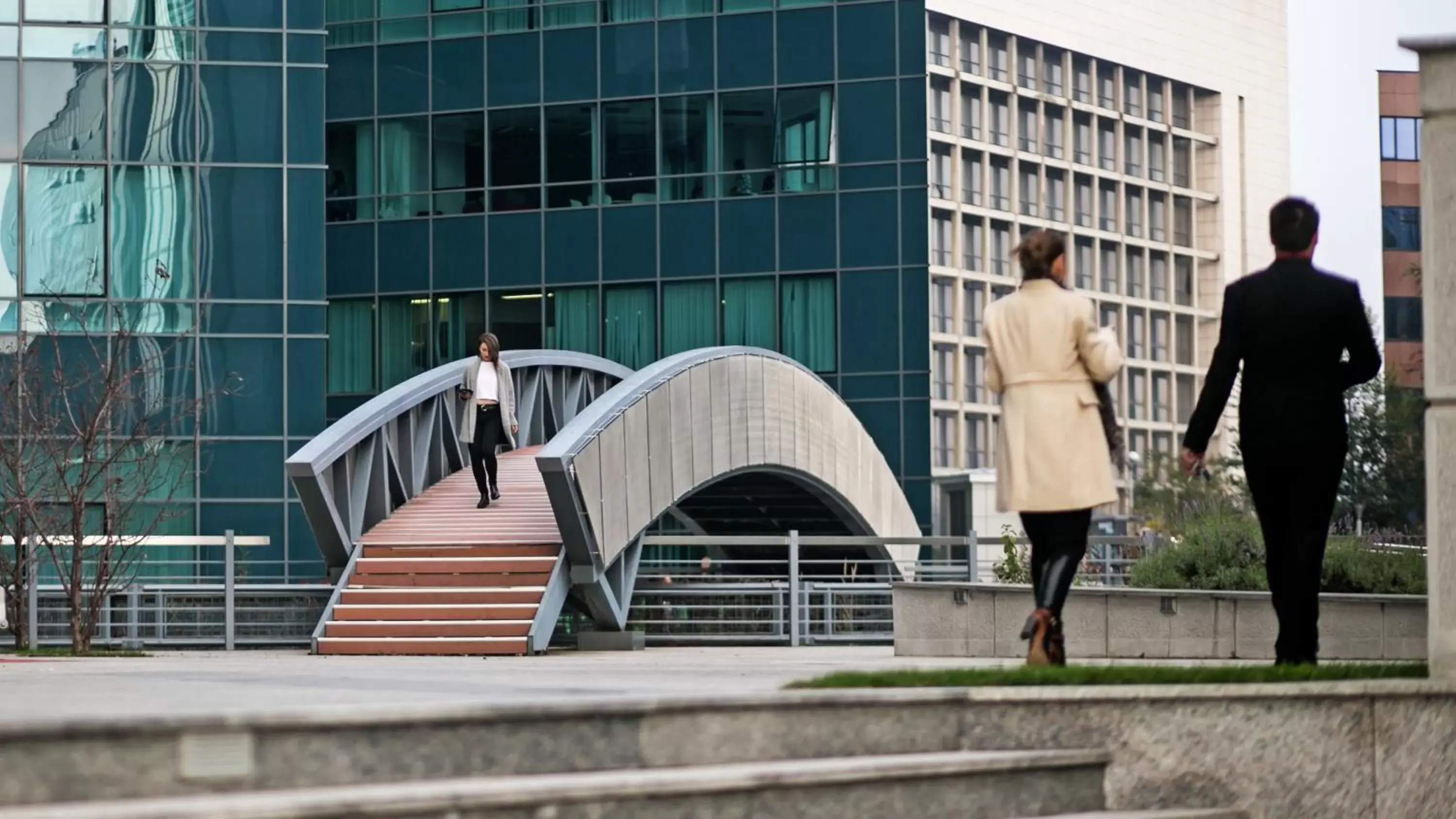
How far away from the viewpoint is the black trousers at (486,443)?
23781 mm

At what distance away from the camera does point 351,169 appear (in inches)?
2013

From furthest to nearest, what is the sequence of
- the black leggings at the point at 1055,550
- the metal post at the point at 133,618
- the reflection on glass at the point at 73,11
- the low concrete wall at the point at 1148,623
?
the reflection on glass at the point at 73,11 → the metal post at the point at 133,618 → the low concrete wall at the point at 1148,623 → the black leggings at the point at 1055,550

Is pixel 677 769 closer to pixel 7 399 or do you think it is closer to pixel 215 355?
pixel 7 399

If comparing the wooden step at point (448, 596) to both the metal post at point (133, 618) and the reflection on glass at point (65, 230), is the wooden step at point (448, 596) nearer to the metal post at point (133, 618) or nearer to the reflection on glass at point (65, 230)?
the metal post at point (133, 618)

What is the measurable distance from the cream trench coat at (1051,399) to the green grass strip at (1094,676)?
825mm

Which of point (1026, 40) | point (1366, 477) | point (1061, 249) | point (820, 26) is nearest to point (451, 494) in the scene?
point (1061, 249)

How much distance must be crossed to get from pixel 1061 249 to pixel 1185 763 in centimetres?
266

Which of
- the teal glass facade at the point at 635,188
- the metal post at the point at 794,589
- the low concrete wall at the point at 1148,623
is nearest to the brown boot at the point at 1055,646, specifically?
the low concrete wall at the point at 1148,623

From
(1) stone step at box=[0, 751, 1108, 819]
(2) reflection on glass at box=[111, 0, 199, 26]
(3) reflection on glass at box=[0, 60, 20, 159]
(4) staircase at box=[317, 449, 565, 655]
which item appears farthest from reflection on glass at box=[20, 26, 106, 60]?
(1) stone step at box=[0, 751, 1108, 819]

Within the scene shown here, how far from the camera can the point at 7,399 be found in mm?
27047

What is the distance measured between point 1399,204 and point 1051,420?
103 meters

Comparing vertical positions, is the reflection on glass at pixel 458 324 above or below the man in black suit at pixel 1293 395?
above

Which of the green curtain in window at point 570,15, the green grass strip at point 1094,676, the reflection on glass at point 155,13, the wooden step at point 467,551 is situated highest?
the green curtain in window at point 570,15

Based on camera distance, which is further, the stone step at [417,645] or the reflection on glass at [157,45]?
the reflection on glass at [157,45]
